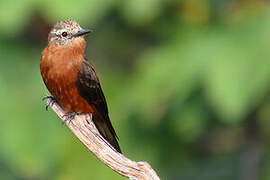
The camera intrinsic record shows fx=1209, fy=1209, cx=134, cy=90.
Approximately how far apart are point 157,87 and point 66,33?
42.3 inches

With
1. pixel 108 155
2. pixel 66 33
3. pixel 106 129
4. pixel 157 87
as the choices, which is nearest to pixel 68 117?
pixel 106 129

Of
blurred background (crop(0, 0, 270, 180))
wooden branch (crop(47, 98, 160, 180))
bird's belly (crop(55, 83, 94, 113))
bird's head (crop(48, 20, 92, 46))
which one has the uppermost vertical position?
blurred background (crop(0, 0, 270, 180))

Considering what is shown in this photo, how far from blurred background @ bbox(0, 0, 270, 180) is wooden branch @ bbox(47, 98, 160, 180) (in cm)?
139

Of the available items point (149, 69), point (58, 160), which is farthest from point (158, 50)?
point (58, 160)

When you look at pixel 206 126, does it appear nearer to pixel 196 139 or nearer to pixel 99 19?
pixel 196 139

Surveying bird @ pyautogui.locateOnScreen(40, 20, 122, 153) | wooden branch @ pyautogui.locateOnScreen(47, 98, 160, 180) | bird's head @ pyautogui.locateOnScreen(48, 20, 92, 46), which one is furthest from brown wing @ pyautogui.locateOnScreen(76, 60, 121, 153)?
wooden branch @ pyautogui.locateOnScreen(47, 98, 160, 180)

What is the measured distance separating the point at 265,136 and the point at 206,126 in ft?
1.98

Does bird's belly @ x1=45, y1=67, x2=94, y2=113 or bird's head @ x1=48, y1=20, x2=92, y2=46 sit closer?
bird's belly @ x1=45, y1=67, x2=94, y2=113

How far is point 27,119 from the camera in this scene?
1048cm

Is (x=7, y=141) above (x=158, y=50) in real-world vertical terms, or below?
below

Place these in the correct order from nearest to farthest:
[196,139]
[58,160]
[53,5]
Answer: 1. [53,5]
2. [58,160]
3. [196,139]

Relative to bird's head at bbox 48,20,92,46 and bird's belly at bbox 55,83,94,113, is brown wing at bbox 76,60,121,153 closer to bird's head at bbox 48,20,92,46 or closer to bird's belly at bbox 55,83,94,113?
bird's belly at bbox 55,83,94,113

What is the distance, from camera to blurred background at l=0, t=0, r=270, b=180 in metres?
10.1

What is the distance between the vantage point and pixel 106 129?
9.52 m
